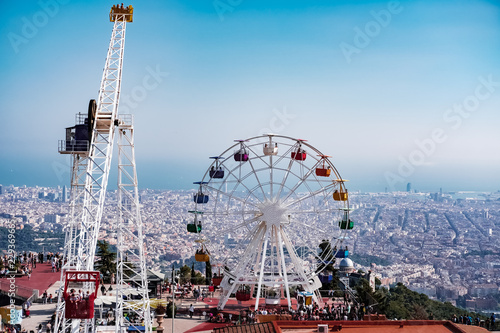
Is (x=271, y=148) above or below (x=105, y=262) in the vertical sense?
above

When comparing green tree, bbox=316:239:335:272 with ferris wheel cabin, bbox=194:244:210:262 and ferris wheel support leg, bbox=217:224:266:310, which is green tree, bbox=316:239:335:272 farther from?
ferris wheel cabin, bbox=194:244:210:262

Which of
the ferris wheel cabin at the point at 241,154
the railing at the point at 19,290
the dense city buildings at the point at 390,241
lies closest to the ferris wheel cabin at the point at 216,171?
the ferris wheel cabin at the point at 241,154

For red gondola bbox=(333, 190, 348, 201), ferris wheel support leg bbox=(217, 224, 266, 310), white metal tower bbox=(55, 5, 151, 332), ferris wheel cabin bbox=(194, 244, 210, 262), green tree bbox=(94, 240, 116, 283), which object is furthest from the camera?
green tree bbox=(94, 240, 116, 283)

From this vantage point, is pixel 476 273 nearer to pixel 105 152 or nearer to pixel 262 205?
pixel 262 205

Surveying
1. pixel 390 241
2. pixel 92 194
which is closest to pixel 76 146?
pixel 92 194

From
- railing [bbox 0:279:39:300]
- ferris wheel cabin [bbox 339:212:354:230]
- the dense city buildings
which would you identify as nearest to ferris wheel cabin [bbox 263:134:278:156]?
ferris wheel cabin [bbox 339:212:354:230]

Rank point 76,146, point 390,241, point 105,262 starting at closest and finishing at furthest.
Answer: point 76,146 < point 105,262 < point 390,241

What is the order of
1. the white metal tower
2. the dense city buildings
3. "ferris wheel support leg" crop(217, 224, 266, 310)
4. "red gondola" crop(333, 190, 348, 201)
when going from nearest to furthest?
the white metal tower, "red gondola" crop(333, 190, 348, 201), "ferris wheel support leg" crop(217, 224, 266, 310), the dense city buildings

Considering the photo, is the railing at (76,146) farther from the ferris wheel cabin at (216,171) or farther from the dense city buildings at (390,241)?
the dense city buildings at (390,241)

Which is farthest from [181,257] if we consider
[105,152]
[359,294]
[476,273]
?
[105,152]

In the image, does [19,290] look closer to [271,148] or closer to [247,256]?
[247,256]
